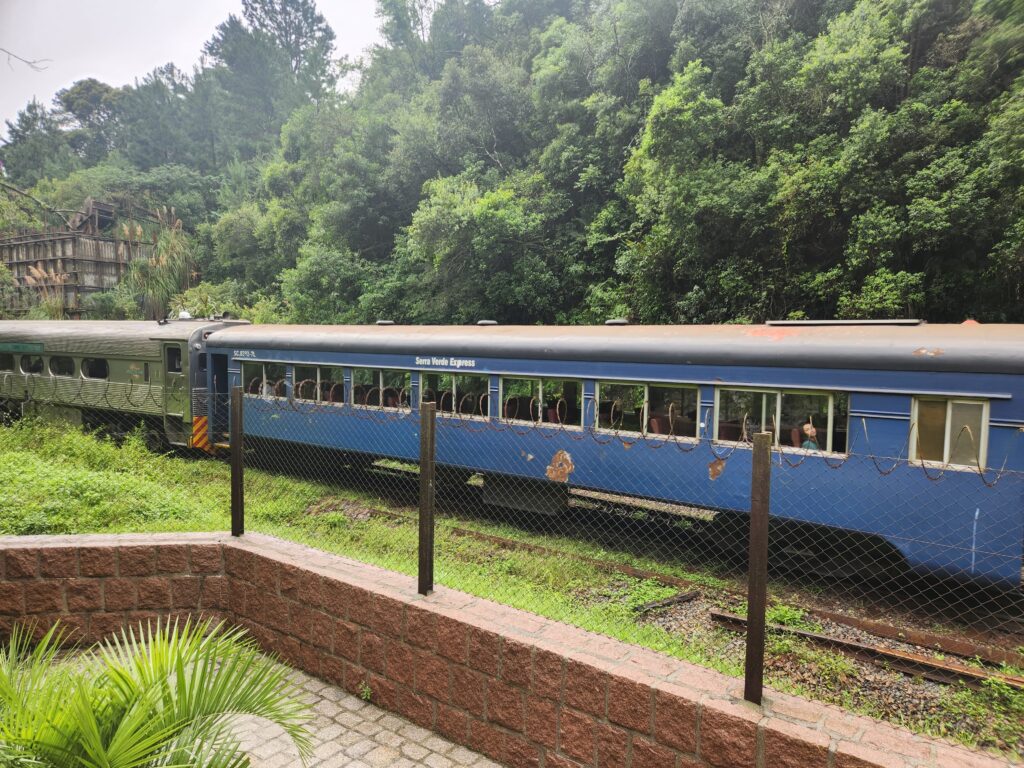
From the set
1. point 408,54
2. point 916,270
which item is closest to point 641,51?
point 916,270

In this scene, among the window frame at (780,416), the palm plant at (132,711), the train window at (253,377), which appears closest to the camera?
the palm plant at (132,711)

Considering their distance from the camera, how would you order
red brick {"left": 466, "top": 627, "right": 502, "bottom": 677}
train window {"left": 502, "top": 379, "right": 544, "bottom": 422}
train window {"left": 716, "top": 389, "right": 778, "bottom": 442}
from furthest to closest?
train window {"left": 502, "top": 379, "right": 544, "bottom": 422} < train window {"left": 716, "top": 389, "right": 778, "bottom": 442} < red brick {"left": 466, "top": 627, "right": 502, "bottom": 677}

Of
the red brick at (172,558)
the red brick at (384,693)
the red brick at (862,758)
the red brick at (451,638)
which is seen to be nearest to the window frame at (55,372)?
the red brick at (172,558)

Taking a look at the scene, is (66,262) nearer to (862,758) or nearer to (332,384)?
(332,384)

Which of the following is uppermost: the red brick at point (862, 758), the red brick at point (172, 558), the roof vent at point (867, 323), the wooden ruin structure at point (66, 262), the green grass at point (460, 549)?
the wooden ruin structure at point (66, 262)

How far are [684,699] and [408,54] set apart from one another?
40.6 metres

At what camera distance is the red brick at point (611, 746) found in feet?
9.82

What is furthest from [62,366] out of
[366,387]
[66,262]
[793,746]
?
[66,262]

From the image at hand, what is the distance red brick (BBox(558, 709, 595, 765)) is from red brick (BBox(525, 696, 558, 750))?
0.14 feet

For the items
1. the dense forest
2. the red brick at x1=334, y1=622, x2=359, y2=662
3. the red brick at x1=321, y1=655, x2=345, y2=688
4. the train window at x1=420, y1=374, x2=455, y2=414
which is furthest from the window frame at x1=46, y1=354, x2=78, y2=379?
the red brick at x1=334, y1=622, x2=359, y2=662

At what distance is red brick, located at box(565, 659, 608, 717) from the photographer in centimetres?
306

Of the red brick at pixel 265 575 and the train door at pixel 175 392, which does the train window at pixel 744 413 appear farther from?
the train door at pixel 175 392

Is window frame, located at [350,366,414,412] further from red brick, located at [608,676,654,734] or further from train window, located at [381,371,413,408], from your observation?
red brick, located at [608,676,654,734]

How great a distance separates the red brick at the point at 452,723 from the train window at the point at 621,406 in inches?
211
